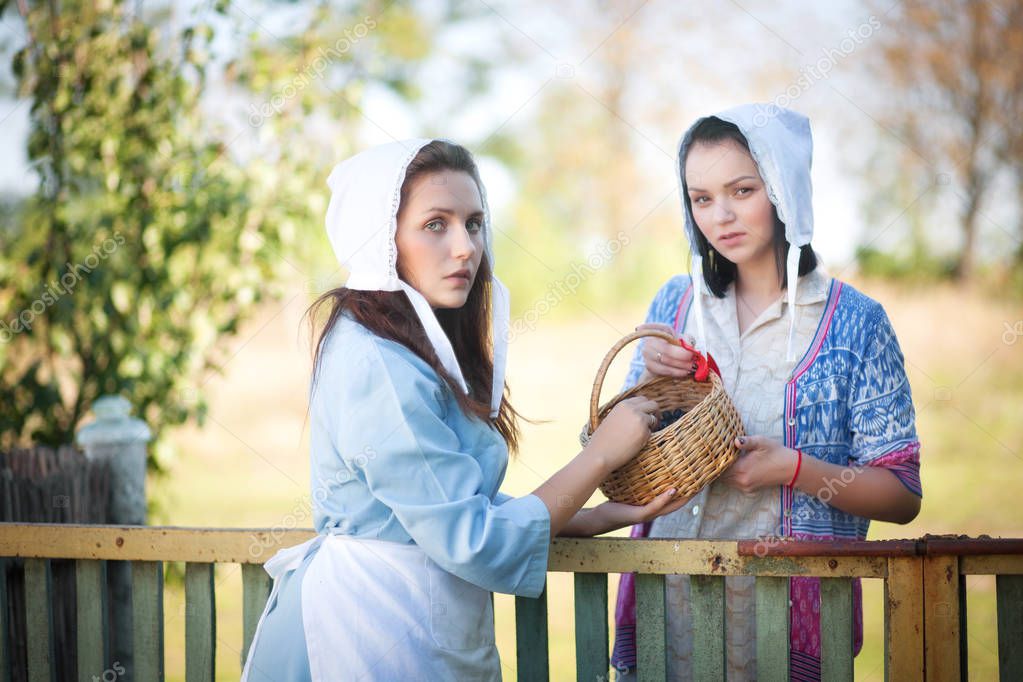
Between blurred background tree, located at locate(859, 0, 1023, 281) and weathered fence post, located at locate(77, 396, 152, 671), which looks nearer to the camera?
weathered fence post, located at locate(77, 396, 152, 671)

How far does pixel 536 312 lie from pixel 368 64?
5.81 meters

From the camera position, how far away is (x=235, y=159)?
4.14 meters

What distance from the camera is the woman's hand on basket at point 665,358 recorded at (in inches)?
85.9

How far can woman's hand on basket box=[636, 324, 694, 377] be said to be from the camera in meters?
2.18

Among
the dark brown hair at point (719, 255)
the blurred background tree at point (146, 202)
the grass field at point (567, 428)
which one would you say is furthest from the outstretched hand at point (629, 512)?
the grass field at point (567, 428)

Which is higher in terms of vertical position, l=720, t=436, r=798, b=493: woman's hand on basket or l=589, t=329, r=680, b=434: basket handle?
l=589, t=329, r=680, b=434: basket handle

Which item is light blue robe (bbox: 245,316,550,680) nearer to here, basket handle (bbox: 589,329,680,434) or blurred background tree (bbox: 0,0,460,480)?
basket handle (bbox: 589,329,680,434)

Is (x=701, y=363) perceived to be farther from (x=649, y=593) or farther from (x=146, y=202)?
(x=146, y=202)

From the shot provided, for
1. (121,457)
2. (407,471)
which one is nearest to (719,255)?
(407,471)

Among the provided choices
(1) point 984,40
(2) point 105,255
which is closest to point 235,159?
(2) point 105,255

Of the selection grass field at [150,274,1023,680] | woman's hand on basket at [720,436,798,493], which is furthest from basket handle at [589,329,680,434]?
grass field at [150,274,1023,680]

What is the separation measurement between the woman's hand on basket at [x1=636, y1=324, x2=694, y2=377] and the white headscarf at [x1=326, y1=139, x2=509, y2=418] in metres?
0.48

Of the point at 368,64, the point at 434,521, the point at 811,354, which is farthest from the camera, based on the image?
the point at 368,64

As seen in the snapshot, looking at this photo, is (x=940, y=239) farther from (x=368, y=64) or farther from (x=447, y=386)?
(x=447, y=386)
